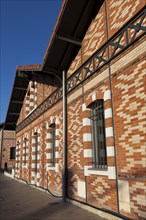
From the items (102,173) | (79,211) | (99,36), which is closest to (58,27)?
(99,36)

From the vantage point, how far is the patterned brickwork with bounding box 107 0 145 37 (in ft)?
17.6

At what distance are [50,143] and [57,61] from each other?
13.3ft

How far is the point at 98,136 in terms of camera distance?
6.66 m

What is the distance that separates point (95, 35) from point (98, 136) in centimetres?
339

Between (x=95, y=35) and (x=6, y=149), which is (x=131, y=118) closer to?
(x=95, y=35)

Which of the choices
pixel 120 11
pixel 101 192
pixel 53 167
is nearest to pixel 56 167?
pixel 53 167

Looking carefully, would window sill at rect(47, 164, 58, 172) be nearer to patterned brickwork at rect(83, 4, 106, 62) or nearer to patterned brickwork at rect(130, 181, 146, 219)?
patterned brickwork at rect(83, 4, 106, 62)

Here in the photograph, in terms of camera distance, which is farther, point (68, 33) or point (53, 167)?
point (53, 167)

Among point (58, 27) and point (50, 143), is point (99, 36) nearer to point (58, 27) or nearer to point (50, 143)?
point (58, 27)

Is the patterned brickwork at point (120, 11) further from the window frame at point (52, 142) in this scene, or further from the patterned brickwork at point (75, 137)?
the window frame at point (52, 142)

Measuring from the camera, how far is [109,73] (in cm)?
605

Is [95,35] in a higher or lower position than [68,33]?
lower

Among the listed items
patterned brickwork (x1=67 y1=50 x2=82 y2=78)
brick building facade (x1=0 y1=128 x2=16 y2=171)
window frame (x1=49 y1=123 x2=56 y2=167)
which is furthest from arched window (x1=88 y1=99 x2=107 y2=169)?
brick building facade (x1=0 y1=128 x2=16 y2=171)

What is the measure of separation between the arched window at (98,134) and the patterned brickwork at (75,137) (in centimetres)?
69
